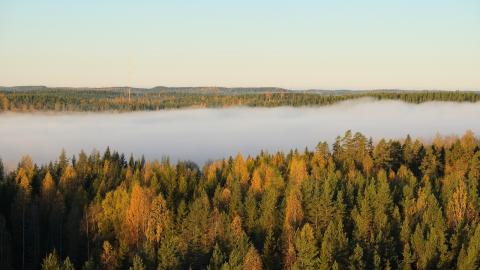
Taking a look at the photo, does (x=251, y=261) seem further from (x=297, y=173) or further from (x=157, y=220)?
(x=297, y=173)

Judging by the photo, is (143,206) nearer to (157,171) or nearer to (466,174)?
(157,171)

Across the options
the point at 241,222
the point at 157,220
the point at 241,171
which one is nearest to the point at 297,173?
the point at 241,171

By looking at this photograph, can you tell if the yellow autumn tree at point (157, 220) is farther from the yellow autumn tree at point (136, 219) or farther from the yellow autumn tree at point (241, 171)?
the yellow autumn tree at point (241, 171)

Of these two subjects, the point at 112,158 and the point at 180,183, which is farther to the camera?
the point at 112,158

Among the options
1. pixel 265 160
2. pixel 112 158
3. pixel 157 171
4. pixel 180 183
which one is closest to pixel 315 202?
pixel 180 183

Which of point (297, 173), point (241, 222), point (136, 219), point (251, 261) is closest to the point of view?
point (251, 261)

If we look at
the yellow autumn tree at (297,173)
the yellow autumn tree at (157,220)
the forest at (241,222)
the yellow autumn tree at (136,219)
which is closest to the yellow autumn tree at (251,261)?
the forest at (241,222)

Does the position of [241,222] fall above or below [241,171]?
below

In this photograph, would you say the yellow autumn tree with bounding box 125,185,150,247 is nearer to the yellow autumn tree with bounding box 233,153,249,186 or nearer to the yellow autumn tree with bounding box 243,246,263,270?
the yellow autumn tree with bounding box 243,246,263,270
